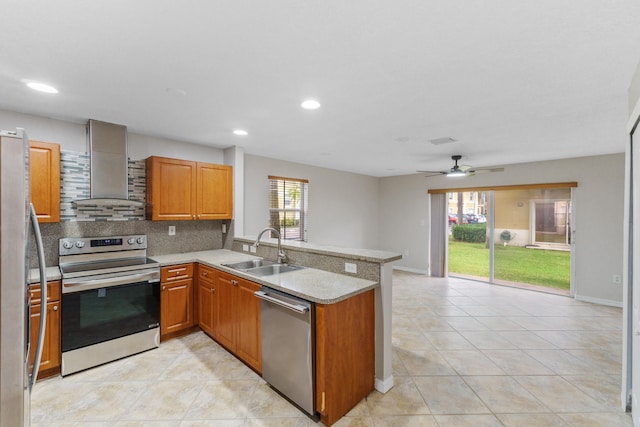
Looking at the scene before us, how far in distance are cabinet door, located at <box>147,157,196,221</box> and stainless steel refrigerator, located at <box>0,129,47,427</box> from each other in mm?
2318

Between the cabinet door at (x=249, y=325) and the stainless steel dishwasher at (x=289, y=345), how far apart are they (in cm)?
12

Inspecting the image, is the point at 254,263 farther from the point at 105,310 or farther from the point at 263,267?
the point at 105,310

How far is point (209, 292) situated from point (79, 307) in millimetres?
1119

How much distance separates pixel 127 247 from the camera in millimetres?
3256

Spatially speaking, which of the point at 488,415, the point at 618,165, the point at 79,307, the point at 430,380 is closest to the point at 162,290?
the point at 79,307

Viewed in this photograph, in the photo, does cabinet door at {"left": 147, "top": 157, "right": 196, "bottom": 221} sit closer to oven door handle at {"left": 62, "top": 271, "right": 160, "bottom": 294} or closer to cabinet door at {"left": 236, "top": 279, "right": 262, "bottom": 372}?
oven door handle at {"left": 62, "top": 271, "right": 160, "bottom": 294}

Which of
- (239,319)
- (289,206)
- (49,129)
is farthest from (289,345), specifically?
(289,206)

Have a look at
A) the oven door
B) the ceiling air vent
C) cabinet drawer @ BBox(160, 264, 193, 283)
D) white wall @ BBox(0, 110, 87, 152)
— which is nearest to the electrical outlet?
cabinet drawer @ BBox(160, 264, 193, 283)

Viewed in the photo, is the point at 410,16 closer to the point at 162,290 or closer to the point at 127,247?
the point at 162,290

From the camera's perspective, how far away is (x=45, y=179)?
2543mm

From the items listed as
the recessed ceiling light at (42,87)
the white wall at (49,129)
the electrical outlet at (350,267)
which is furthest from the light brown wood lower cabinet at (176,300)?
the electrical outlet at (350,267)

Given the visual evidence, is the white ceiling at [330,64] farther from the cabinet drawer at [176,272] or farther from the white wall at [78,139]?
the cabinet drawer at [176,272]

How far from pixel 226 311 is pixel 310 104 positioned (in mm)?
2207

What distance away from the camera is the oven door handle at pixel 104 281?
7.93 feet
